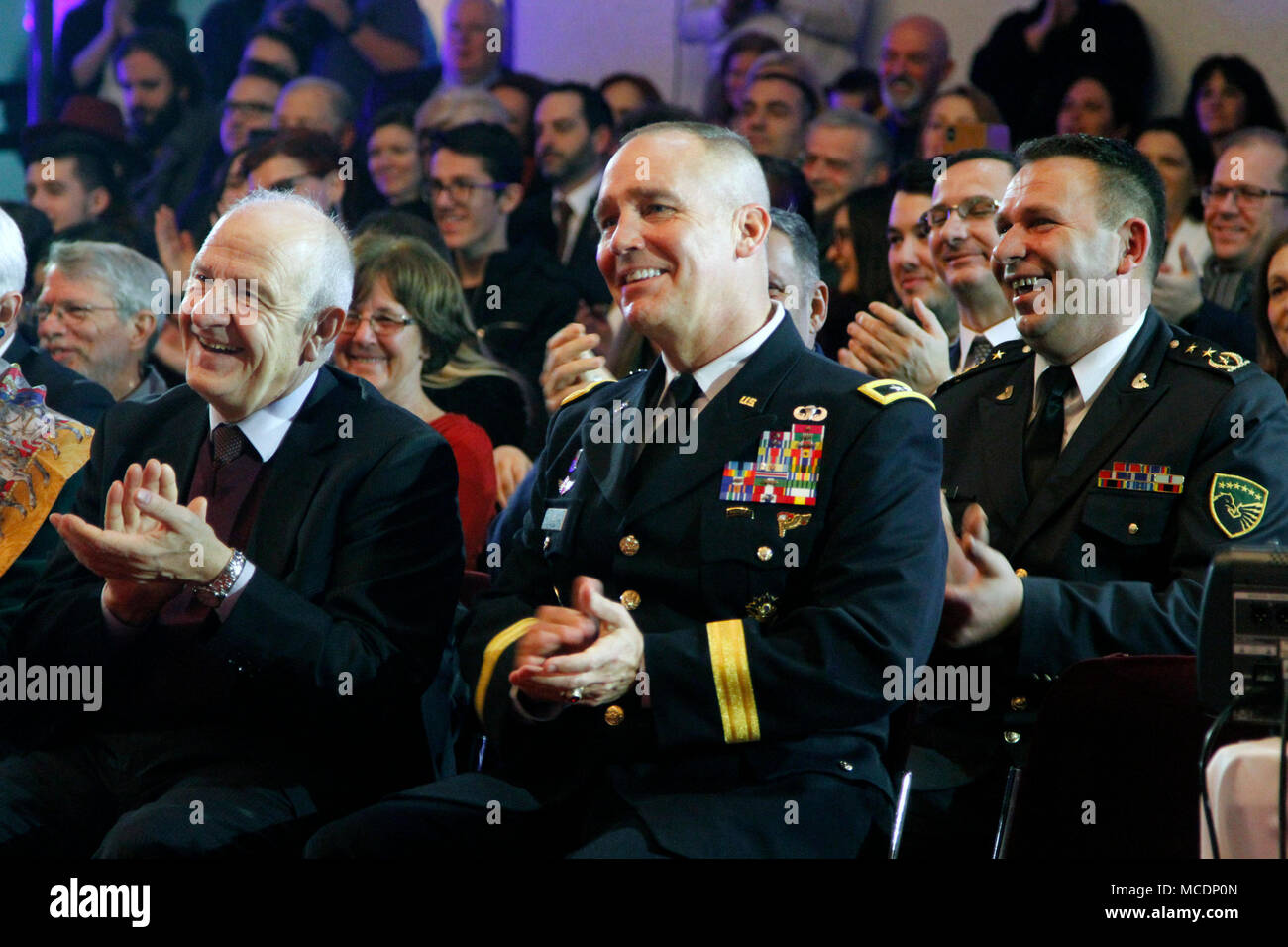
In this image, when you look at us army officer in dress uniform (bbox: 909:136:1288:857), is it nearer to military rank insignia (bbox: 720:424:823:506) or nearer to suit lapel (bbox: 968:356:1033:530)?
suit lapel (bbox: 968:356:1033:530)

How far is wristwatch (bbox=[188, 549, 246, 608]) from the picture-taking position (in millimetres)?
2297

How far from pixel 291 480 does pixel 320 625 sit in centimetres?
33

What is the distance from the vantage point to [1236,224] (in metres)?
4.42

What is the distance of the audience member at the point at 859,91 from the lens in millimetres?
5766

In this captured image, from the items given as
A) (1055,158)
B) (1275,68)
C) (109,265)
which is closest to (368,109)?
(109,265)

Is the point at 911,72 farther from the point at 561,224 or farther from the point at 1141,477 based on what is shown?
the point at 1141,477

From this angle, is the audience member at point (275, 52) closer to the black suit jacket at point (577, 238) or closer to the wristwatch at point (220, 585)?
the black suit jacket at point (577, 238)

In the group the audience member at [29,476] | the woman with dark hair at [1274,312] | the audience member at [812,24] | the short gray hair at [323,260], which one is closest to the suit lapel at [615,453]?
the short gray hair at [323,260]

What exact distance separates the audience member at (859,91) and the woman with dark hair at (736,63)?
32 centimetres

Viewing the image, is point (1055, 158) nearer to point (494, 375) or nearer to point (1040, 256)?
point (1040, 256)

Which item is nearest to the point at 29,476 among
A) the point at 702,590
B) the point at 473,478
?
the point at 473,478

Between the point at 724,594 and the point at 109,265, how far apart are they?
9.09 feet

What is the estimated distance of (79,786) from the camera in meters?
2.47

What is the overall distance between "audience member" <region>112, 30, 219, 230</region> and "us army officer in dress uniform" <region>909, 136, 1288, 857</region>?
169 inches
